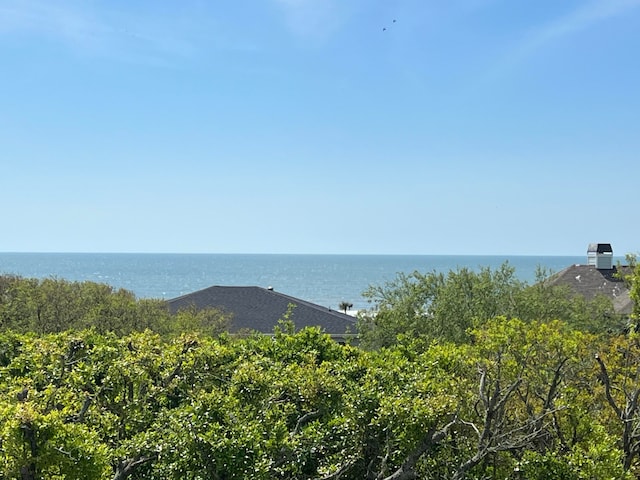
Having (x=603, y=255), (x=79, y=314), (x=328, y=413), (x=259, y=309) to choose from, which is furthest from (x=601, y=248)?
(x=328, y=413)

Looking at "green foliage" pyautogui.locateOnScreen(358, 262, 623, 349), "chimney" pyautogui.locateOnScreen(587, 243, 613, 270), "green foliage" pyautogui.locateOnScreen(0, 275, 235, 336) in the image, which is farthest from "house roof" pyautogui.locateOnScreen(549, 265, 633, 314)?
"green foliage" pyautogui.locateOnScreen(0, 275, 235, 336)

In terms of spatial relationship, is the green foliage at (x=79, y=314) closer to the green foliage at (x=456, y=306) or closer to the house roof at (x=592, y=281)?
the green foliage at (x=456, y=306)

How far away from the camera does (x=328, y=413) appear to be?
11.1 metres

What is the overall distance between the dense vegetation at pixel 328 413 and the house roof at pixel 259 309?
20360mm

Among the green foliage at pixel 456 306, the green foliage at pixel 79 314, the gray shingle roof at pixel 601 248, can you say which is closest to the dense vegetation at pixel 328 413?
the green foliage at pixel 456 306

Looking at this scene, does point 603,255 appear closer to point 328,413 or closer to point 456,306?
point 456,306

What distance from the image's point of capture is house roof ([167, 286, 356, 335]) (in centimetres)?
3531

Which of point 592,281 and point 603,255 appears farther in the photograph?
point 603,255

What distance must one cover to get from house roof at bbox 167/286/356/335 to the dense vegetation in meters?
20.4

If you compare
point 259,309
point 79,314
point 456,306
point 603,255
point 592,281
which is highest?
point 603,255

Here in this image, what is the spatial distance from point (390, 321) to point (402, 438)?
16.2 meters

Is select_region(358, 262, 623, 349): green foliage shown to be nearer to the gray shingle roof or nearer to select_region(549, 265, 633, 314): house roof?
select_region(549, 265, 633, 314): house roof

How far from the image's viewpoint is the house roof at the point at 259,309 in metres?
35.3

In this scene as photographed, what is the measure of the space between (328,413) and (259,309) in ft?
88.2
